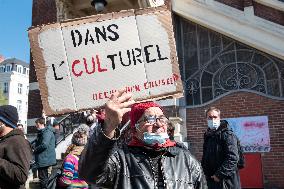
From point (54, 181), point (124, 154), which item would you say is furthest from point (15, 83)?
point (124, 154)

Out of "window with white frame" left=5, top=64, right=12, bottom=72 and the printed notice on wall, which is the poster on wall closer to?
the printed notice on wall

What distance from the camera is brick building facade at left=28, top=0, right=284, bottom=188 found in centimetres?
884

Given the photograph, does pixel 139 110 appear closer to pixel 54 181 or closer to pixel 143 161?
pixel 143 161

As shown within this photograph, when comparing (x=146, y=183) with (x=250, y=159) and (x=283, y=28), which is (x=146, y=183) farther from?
(x=283, y=28)

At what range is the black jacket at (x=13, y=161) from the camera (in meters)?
3.10

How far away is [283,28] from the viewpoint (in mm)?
8820

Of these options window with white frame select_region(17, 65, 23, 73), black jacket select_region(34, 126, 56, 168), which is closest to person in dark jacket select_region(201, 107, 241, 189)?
black jacket select_region(34, 126, 56, 168)

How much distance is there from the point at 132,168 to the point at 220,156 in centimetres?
312

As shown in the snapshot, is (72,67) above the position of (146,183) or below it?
above

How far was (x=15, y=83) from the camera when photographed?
64.9 meters

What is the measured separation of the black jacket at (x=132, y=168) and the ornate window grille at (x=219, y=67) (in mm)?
7271

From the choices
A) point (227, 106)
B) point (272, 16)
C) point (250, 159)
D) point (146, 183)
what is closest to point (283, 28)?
point (272, 16)

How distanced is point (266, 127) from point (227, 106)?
114 cm

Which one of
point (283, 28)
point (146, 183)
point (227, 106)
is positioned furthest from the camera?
point (227, 106)
